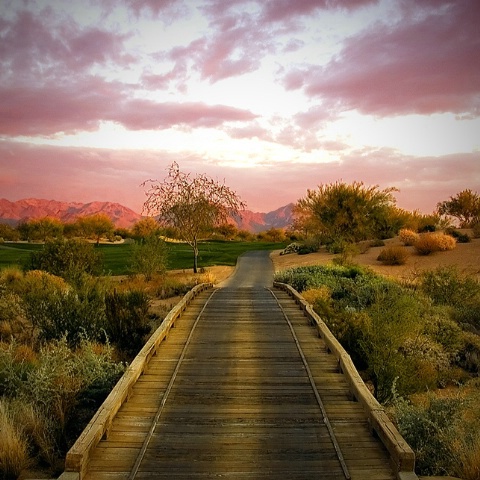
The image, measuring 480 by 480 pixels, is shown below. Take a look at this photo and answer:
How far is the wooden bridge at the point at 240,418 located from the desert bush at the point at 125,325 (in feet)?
7.14

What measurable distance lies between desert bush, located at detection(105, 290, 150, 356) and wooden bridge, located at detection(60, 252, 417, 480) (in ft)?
7.14

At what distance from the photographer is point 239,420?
7.75 meters

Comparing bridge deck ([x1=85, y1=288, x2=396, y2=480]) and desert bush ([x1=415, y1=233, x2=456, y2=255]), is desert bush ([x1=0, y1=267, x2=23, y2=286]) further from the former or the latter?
desert bush ([x1=415, y1=233, x2=456, y2=255])

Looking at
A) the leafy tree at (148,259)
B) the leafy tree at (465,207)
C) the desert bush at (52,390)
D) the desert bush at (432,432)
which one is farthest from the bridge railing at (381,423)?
the leafy tree at (465,207)

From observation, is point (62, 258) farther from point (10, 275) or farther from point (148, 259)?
point (148, 259)

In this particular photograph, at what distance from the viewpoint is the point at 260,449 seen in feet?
22.4

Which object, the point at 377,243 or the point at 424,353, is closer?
the point at 424,353

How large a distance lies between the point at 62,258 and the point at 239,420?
65.7 ft

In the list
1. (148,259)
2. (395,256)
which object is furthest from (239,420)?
(395,256)

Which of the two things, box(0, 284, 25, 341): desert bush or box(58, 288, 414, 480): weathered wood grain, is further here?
box(0, 284, 25, 341): desert bush

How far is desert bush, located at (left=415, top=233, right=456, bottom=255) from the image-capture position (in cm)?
3666

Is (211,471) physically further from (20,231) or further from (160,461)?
(20,231)

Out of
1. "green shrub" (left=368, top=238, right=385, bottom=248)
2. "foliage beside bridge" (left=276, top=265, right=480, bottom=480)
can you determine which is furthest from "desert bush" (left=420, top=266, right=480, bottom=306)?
"green shrub" (left=368, top=238, right=385, bottom=248)

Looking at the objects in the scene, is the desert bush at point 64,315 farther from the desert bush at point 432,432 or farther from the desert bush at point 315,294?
the desert bush at point 432,432
